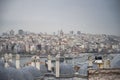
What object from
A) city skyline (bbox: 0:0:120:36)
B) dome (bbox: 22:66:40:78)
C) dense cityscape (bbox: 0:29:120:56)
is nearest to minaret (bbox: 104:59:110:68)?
dense cityscape (bbox: 0:29:120:56)

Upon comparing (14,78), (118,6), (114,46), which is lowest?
(14,78)

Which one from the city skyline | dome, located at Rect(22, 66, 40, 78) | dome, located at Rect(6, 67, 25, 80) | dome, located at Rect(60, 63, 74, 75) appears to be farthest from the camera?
dome, located at Rect(60, 63, 74, 75)

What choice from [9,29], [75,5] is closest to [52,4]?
[75,5]

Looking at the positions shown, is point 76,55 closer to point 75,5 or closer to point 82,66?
point 82,66

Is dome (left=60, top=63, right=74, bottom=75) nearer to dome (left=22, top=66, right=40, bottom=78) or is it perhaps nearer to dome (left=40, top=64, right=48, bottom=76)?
dome (left=40, top=64, right=48, bottom=76)

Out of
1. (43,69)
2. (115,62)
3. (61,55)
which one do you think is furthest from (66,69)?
(115,62)
